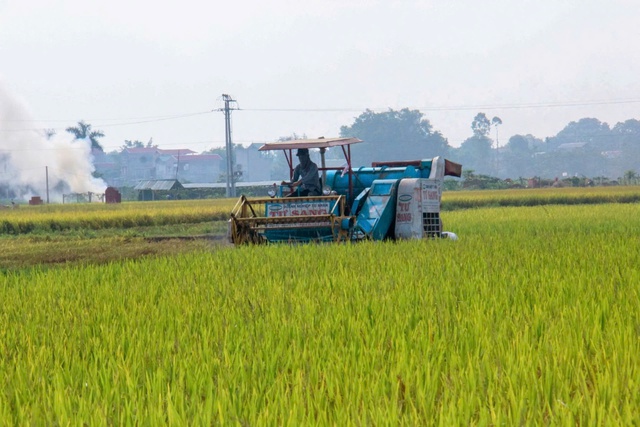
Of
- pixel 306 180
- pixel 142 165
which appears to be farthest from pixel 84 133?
pixel 306 180

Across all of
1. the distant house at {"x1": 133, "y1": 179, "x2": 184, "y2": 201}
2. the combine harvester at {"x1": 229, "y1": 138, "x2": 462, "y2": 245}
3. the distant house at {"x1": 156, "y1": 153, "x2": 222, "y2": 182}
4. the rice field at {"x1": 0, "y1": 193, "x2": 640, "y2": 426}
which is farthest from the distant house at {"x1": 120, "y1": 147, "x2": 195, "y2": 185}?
the rice field at {"x1": 0, "y1": 193, "x2": 640, "y2": 426}

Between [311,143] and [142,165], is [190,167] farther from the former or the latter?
[311,143]

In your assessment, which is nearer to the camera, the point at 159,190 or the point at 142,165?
the point at 159,190

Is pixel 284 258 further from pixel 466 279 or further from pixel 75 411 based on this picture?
pixel 75 411

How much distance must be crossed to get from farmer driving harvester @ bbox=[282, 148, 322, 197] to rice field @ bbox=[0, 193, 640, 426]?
15.1 ft

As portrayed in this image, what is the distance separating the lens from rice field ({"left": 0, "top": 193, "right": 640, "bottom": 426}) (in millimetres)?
3520

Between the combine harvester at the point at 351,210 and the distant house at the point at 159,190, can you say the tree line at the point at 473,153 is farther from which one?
the combine harvester at the point at 351,210

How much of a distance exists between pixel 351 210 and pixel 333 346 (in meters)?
8.98

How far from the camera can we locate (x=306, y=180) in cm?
1377

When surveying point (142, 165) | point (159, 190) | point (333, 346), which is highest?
point (142, 165)

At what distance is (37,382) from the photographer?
13.9 ft

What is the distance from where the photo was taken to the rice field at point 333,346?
3.52 metres

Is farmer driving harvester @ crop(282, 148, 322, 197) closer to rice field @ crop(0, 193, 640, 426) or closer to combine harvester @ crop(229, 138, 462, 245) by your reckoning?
combine harvester @ crop(229, 138, 462, 245)

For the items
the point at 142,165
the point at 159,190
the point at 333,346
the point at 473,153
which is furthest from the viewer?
the point at 473,153
